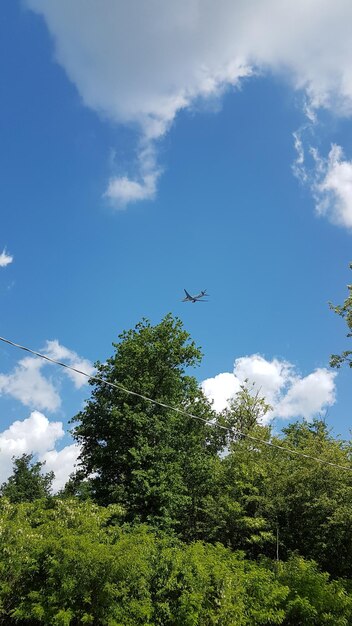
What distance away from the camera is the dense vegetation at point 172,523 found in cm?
922

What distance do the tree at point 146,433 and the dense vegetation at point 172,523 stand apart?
0.08 metres

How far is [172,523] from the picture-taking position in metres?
21.7

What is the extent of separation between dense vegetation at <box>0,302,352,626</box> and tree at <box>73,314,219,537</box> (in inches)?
3.0

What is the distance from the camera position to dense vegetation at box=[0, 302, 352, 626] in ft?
30.2

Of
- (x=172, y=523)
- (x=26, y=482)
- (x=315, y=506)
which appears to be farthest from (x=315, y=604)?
(x=26, y=482)

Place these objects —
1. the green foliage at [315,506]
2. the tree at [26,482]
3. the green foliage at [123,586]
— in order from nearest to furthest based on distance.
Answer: the green foliage at [123,586] → the green foliage at [315,506] → the tree at [26,482]

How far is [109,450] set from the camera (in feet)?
76.0

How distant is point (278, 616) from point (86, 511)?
22.1ft

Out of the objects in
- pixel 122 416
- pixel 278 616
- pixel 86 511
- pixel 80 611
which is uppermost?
pixel 122 416

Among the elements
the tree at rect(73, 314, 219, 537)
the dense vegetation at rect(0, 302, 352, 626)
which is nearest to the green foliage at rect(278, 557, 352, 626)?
the dense vegetation at rect(0, 302, 352, 626)

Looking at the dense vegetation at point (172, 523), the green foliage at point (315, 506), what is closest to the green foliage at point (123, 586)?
the dense vegetation at point (172, 523)

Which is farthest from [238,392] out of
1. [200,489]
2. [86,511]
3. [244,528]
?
[86,511]

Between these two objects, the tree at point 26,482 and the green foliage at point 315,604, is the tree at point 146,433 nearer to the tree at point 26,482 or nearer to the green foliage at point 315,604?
the green foliage at point 315,604

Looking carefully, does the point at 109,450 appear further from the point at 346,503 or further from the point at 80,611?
the point at 80,611
